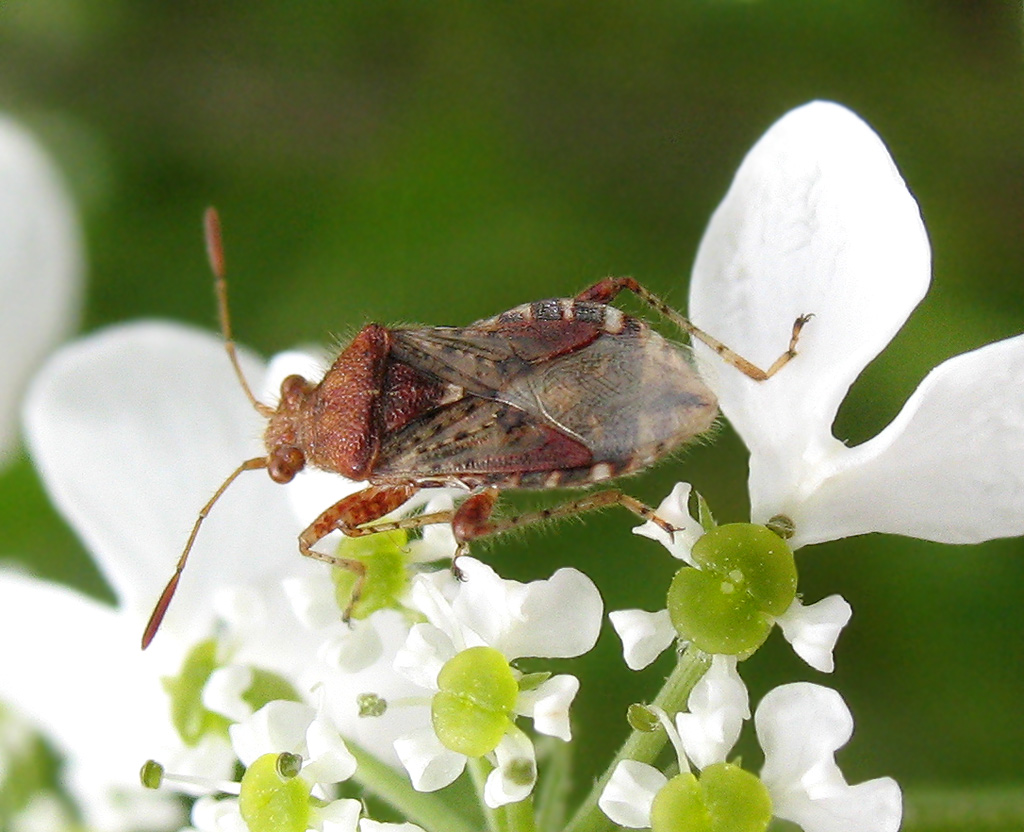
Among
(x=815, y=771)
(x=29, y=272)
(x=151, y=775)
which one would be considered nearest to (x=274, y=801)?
(x=151, y=775)

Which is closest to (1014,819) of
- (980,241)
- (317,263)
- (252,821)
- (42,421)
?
(252,821)

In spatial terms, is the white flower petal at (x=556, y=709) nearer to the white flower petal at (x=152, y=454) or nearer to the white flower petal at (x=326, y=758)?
the white flower petal at (x=326, y=758)

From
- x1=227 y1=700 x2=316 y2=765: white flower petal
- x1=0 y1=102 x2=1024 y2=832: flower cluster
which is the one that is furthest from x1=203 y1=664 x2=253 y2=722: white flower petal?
x1=227 y1=700 x2=316 y2=765: white flower petal

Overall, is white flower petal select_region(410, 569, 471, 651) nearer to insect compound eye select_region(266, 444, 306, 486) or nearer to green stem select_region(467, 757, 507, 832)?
green stem select_region(467, 757, 507, 832)

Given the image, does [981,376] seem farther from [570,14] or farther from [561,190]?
[570,14]

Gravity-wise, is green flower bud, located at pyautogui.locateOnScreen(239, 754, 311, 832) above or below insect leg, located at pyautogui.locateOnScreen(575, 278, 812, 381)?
below

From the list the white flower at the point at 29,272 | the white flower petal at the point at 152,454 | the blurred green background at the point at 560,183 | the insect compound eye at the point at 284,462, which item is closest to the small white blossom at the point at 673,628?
the insect compound eye at the point at 284,462

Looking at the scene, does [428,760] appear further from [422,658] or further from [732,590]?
[732,590]
